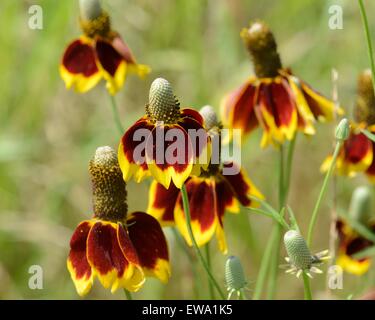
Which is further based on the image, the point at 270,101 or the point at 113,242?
the point at 270,101

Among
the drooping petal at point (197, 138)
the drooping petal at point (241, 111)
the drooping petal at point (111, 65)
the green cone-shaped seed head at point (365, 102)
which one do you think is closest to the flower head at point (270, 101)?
the drooping petal at point (241, 111)

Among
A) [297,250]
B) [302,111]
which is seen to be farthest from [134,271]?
[302,111]

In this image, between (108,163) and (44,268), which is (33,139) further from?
(108,163)

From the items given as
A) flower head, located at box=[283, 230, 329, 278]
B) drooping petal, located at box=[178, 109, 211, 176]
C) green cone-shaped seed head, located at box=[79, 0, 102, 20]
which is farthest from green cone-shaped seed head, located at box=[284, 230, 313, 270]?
green cone-shaped seed head, located at box=[79, 0, 102, 20]

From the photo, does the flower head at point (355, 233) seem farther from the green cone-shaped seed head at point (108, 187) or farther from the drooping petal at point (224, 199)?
the green cone-shaped seed head at point (108, 187)

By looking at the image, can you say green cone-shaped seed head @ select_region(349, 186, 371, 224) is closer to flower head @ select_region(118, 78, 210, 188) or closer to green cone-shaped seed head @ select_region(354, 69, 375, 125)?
green cone-shaped seed head @ select_region(354, 69, 375, 125)

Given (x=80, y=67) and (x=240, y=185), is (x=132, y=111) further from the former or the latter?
(x=240, y=185)
